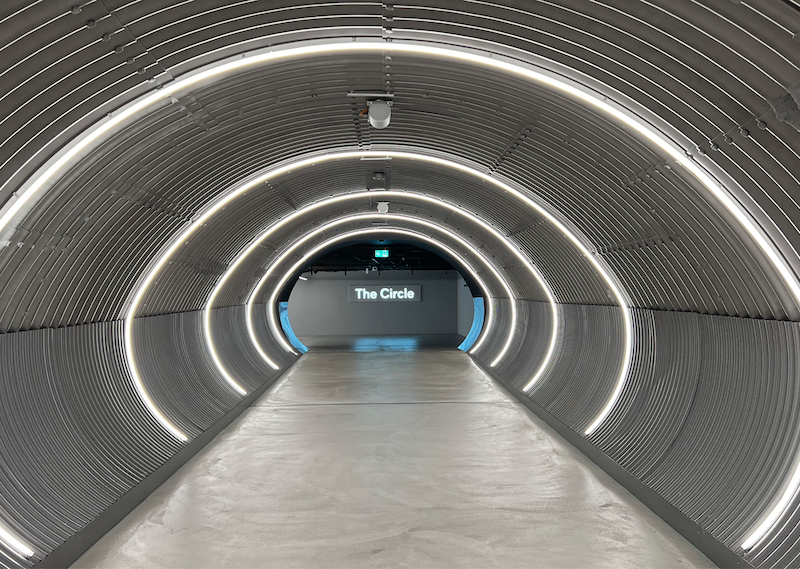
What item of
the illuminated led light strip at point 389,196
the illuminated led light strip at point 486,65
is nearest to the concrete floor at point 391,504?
the illuminated led light strip at point 486,65

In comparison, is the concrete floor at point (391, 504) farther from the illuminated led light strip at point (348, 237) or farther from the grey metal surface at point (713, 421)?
the illuminated led light strip at point (348, 237)

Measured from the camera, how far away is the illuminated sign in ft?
113

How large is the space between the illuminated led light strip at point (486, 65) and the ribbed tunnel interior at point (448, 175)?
24mm

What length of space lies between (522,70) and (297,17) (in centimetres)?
200


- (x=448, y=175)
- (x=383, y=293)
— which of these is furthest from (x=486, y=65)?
(x=383, y=293)

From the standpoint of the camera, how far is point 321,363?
822 inches

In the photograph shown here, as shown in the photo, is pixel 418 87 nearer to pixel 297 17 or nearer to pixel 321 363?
pixel 297 17

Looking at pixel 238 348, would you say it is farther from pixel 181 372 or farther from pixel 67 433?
pixel 67 433

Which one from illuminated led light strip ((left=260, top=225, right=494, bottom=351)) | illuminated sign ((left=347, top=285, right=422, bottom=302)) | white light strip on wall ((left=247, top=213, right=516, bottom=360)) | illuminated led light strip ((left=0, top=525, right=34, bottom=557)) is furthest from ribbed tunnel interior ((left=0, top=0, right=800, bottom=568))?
illuminated sign ((left=347, top=285, right=422, bottom=302))

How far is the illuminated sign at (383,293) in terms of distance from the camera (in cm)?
3441

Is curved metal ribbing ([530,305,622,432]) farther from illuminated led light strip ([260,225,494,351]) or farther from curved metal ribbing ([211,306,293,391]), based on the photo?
illuminated led light strip ([260,225,494,351])

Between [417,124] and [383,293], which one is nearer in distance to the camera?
[417,124]

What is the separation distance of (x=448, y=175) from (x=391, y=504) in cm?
594

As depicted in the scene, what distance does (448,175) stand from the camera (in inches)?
444
